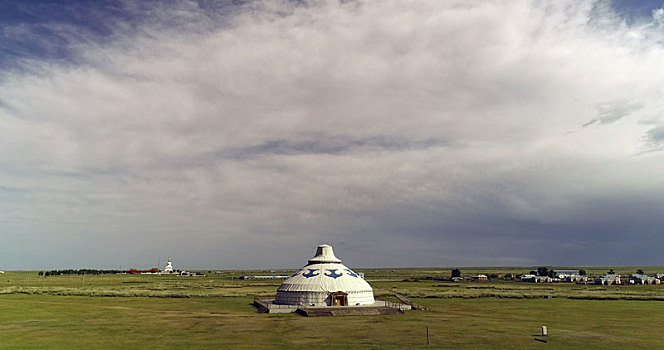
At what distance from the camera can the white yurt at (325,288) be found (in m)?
81.5

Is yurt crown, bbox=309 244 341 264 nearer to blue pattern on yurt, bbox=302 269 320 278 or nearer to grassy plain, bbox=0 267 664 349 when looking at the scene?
blue pattern on yurt, bbox=302 269 320 278

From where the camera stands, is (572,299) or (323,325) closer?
(323,325)

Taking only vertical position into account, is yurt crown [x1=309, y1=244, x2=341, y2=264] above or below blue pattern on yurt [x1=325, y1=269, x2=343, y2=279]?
above

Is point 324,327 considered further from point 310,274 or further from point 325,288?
point 310,274

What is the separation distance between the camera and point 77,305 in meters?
93.1

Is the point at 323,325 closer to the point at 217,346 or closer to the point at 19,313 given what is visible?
the point at 217,346

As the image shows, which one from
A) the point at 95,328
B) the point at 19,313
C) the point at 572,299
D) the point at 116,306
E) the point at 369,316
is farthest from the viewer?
the point at 572,299

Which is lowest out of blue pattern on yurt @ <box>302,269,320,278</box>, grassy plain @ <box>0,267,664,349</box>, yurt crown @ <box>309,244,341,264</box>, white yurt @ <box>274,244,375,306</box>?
grassy plain @ <box>0,267,664,349</box>

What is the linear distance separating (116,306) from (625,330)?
8622 centimetres

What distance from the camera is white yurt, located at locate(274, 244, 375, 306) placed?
8150 cm

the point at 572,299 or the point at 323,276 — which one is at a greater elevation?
the point at 323,276

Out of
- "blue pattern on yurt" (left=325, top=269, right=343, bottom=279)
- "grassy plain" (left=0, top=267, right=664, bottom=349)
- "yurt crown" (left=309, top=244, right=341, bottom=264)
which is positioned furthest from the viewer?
"yurt crown" (left=309, top=244, right=341, bottom=264)

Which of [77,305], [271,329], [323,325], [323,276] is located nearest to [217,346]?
[271,329]

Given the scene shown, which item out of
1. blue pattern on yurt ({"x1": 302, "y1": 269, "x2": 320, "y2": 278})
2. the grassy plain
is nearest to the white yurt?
blue pattern on yurt ({"x1": 302, "y1": 269, "x2": 320, "y2": 278})
